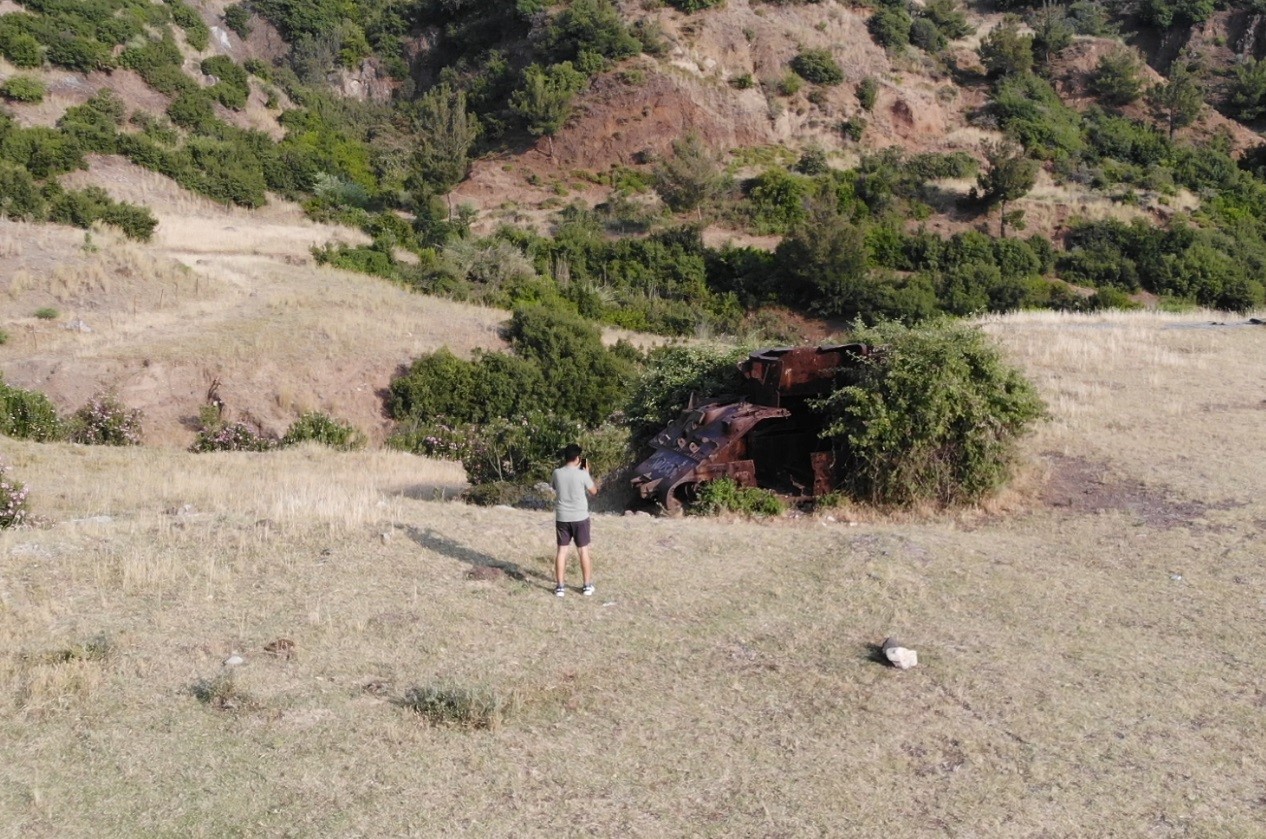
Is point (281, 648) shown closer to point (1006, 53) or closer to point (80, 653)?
point (80, 653)

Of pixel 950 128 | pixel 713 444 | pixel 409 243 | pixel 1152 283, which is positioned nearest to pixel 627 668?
pixel 713 444

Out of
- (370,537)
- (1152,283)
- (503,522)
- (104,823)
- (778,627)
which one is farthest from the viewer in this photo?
(1152,283)

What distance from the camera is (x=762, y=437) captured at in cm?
1249

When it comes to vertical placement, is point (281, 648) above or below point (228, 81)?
below

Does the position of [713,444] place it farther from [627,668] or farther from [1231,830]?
[1231,830]

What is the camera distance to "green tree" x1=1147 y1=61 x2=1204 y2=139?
160ft

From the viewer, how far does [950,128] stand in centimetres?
4834

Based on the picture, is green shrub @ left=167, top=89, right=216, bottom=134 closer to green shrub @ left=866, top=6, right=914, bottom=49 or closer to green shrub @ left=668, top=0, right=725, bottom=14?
green shrub @ left=668, top=0, right=725, bottom=14

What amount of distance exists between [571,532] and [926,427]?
17.3 ft

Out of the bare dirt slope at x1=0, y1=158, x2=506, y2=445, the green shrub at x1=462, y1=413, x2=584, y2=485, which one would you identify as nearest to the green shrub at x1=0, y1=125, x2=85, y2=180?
the bare dirt slope at x1=0, y1=158, x2=506, y2=445

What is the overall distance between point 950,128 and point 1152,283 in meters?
13.0

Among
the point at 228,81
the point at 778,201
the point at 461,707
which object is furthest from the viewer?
the point at 228,81

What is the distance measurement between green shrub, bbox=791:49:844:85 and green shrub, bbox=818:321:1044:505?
1538 inches

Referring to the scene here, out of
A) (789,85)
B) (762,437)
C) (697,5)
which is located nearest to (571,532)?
(762,437)
